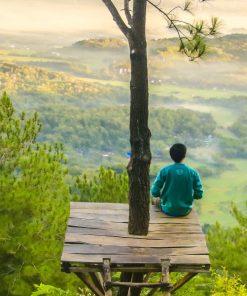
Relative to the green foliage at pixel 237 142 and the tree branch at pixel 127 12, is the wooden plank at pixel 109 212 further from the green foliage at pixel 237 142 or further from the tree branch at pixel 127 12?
the green foliage at pixel 237 142

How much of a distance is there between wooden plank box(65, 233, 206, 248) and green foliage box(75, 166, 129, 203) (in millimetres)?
5904

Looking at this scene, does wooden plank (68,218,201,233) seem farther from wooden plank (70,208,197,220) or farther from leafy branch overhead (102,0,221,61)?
leafy branch overhead (102,0,221,61)

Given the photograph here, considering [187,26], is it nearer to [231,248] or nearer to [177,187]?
[177,187]

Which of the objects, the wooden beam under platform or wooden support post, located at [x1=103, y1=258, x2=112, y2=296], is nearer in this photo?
wooden support post, located at [x1=103, y1=258, x2=112, y2=296]

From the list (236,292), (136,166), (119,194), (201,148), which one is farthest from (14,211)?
(201,148)

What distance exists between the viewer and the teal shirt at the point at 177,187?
6066mm

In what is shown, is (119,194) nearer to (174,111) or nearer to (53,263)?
(53,263)

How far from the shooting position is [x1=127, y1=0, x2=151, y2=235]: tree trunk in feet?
18.2

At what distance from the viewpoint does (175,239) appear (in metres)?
5.60

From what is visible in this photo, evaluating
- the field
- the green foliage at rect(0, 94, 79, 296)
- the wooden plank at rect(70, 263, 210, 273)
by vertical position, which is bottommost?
the field

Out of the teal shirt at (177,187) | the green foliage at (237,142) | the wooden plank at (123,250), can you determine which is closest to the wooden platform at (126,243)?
the wooden plank at (123,250)

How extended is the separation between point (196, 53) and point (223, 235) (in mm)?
9850

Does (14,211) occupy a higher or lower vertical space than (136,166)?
lower

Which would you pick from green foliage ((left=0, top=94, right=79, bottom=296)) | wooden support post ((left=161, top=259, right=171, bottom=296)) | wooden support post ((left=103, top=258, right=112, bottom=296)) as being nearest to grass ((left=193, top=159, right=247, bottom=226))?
green foliage ((left=0, top=94, right=79, bottom=296))
